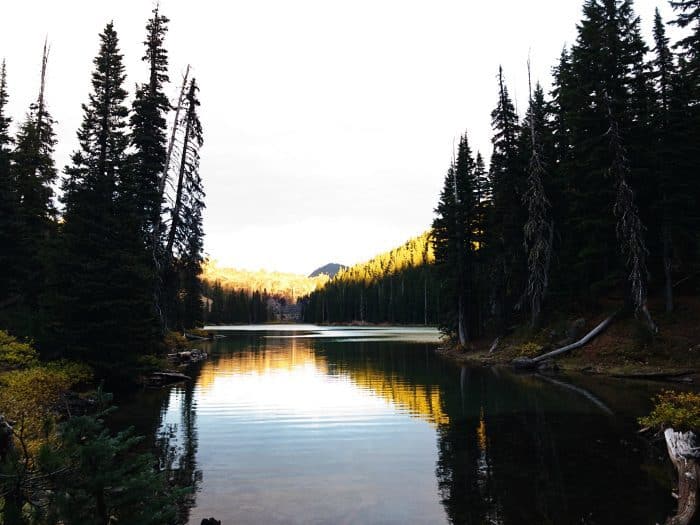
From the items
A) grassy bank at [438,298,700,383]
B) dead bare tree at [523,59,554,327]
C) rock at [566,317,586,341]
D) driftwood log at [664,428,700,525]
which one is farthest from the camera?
dead bare tree at [523,59,554,327]

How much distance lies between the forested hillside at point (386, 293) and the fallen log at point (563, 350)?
7587 cm

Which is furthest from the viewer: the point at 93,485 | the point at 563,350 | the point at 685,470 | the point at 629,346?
the point at 563,350

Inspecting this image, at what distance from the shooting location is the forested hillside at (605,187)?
95.0 ft

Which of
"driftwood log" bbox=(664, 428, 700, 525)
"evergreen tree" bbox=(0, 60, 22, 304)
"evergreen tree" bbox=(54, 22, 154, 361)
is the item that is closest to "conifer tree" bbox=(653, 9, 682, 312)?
"driftwood log" bbox=(664, 428, 700, 525)

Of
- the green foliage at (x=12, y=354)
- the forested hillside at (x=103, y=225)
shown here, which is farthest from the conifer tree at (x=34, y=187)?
the green foliage at (x=12, y=354)

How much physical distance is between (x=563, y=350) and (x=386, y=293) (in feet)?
378

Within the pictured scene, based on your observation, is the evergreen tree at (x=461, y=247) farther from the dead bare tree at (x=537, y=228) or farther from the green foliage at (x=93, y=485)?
the green foliage at (x=93, y=485)

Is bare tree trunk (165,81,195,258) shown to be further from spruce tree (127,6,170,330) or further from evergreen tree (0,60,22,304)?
evergreen tree (0,60,22,304)

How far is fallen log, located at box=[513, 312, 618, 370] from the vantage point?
30.8 metres

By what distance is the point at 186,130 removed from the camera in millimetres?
35875

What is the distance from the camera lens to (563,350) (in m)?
31.2

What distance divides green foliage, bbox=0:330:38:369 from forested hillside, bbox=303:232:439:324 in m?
93.6

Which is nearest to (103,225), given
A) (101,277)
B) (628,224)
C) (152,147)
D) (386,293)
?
(101,277)

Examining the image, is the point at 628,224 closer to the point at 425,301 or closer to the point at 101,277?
the point at 101,277
